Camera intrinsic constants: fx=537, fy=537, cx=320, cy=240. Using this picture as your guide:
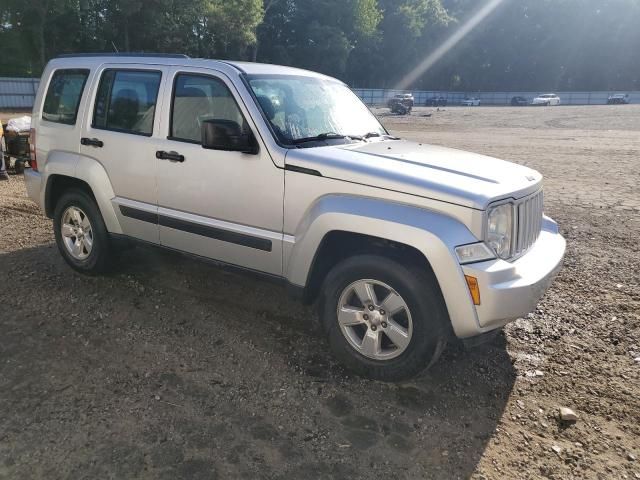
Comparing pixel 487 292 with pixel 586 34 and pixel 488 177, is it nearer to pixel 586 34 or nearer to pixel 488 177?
pixel 488 177

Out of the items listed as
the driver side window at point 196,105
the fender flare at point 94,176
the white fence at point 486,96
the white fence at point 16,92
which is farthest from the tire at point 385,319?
the white fence at point 486,96

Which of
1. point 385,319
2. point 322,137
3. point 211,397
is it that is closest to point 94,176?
point 322,137

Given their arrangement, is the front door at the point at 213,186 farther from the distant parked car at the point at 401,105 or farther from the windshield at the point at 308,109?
the distant parked car at the point at 401,105

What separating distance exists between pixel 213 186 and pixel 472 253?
2.03 metres

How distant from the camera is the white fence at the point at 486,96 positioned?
224 ft

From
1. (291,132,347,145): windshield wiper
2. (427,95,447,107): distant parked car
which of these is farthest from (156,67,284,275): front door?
(427,95,447,107): distant parked car

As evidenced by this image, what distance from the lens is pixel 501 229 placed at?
332 centimetres

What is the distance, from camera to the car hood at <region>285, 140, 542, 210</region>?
321cm

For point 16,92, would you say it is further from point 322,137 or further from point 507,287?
point 507,287

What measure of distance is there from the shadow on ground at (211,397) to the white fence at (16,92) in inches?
1446

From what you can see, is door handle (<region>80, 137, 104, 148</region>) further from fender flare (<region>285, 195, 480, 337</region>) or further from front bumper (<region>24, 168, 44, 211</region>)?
fender flare (<region>285, 195, 480, 337</region>)

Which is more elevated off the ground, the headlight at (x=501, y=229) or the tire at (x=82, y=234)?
the headlight at (x=501, y=229)

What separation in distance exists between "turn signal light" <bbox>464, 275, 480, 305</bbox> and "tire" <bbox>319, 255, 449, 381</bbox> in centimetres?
26

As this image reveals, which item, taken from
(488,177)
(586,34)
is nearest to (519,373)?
(488,177)
